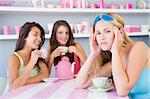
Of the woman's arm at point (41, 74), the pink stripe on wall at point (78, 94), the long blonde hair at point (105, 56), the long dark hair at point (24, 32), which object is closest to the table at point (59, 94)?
the pink stripe on wall at point (78, 94)

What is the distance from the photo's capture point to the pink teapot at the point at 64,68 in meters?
1.25

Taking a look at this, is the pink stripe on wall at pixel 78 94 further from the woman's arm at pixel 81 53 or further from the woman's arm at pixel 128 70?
the woman's arm at pixel 81 53

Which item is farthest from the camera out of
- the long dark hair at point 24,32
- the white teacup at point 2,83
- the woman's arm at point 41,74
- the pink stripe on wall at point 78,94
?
the long dark hair at point 24,32

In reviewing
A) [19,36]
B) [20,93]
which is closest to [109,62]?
[20,93]

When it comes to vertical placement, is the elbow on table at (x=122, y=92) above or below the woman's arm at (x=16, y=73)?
above

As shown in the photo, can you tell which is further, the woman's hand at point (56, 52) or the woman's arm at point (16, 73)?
the woman's hand at point (56, 52)

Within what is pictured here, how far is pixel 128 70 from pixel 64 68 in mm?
634

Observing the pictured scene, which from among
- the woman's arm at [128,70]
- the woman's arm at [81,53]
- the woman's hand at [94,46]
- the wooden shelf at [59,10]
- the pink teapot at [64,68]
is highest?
the wooden shelf at [59,10]

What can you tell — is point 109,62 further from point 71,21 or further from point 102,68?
point 71,21

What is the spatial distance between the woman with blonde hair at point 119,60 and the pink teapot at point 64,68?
14.0 inches

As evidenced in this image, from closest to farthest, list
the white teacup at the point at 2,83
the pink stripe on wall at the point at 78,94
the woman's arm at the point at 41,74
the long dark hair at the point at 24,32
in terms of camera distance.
A: the pink stripe on wall at the point at 78,94 → the woman's arm at the point at 41,74 → the white teacup at the point at 2,83 → the long dark hair at the point at 24,32

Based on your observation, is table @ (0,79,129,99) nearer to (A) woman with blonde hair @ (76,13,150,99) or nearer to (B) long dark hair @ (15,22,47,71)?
(A) woman with blonde hair @ (76,13,150,99)

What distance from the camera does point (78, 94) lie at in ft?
2.37

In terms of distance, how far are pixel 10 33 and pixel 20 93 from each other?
2.48 ft
